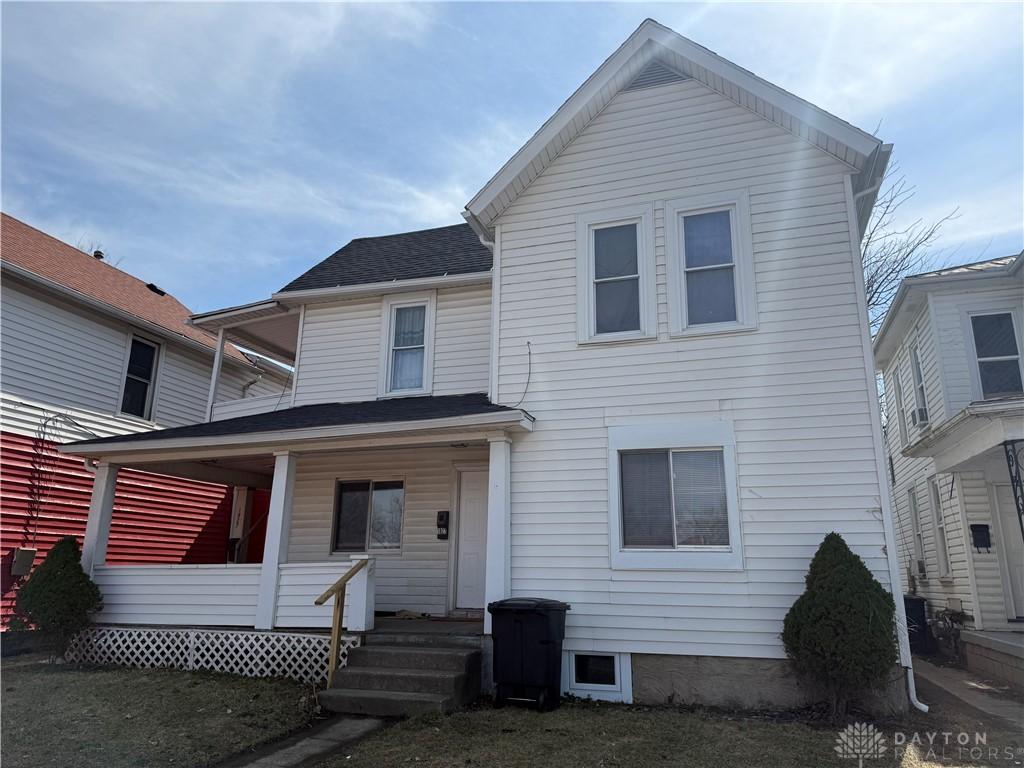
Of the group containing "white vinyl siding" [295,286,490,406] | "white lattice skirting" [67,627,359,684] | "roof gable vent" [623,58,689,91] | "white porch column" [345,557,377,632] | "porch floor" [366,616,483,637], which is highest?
"roof gable vent" [623,58,689,91]

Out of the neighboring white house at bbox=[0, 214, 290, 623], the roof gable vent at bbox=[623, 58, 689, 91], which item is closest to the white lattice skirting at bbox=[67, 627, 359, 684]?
the neighboring white house at bbox=[0, 214, 290, 623]

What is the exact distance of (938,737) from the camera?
20.2 feet

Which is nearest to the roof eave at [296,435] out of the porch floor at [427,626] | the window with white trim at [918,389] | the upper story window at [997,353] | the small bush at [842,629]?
the porch floor at [427,626]

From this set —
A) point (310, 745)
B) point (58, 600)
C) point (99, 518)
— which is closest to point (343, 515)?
point (99, 518)

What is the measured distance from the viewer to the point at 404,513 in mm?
10555

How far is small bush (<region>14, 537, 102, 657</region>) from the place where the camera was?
354 inches

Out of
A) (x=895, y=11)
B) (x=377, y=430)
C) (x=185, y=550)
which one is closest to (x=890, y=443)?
(x=895, y=11)

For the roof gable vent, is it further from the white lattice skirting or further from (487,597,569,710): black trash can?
the white lattice skirting

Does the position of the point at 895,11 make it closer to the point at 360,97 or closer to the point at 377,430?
the point at 360,97

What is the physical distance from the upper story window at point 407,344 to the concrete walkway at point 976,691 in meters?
8.36

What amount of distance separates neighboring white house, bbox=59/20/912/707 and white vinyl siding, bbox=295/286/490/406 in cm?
15

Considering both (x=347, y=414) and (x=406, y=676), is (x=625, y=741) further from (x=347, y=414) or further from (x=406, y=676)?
(x=347, y=414)

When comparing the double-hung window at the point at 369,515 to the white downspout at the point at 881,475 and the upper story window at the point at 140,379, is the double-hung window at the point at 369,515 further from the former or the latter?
the white downspout at the point at 881,475

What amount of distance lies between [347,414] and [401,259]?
3722 mm
